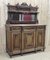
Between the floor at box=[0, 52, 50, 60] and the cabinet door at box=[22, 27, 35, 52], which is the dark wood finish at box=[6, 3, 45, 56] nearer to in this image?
the cabinet door at box=[22, 27, 35, 52]

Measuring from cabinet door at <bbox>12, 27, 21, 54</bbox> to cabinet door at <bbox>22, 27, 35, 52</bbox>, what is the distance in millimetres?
135

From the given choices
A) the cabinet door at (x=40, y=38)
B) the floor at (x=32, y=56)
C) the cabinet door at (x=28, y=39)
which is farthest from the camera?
the cabinet door at (x=40, y=38)

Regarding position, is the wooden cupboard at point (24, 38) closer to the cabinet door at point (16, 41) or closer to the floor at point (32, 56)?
the cabinet door at point (16, 41)

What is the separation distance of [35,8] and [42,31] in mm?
916

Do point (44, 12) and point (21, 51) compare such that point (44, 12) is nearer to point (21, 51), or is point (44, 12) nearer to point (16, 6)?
point (16, 6)

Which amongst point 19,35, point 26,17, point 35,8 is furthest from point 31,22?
point 19,35

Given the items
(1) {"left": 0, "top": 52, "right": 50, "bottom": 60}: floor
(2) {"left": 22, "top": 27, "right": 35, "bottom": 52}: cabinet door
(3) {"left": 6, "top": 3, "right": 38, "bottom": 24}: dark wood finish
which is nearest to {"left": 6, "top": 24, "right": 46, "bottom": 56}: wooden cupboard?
(2) {"left": 22, "top": 27, "right": 35, "bottom": 52}: cabinet door

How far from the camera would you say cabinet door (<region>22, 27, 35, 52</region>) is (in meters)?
3.82

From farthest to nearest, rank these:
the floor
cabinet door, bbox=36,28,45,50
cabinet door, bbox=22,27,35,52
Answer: cabinet door, bbox=36,28,45,50, cabinet door, bbox=22,27,35,52, the floor

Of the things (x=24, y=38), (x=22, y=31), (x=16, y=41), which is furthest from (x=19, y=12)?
(x=16, y=41)

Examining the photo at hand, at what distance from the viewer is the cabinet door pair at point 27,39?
3693 mm

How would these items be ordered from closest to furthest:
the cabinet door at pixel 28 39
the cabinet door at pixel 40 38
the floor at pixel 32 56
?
the floor at pixel 32 56 < the cabinet door at pixel 28 39 < the cabinet door at pixel 40 38

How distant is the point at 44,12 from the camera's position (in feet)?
15.7

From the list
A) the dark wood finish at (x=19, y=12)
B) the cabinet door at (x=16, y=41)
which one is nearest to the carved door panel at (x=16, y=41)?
the cabinet door at (x=16, y=41)
